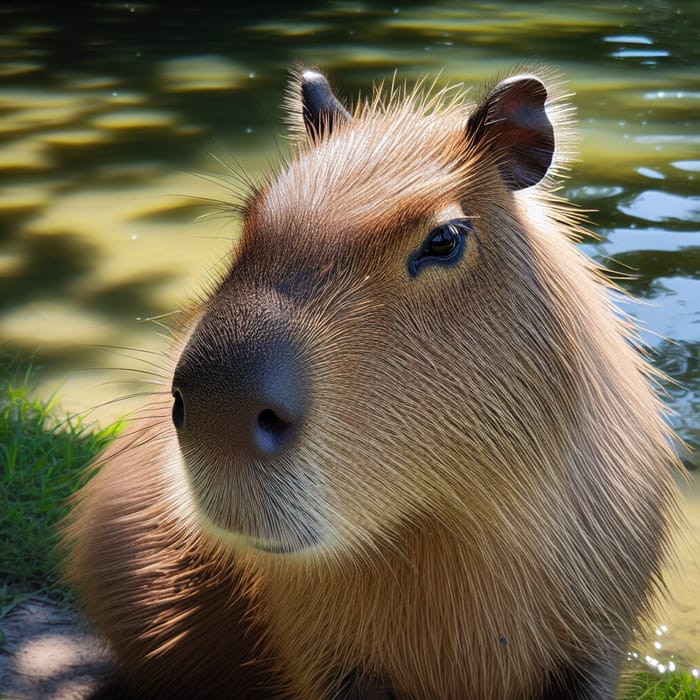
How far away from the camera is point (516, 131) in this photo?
189 cm

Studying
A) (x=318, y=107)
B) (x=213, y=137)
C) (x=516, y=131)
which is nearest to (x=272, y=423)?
(x=516, y=131)

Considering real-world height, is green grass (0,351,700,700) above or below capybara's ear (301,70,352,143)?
below

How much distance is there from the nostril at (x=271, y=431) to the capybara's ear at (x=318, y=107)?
2.56 feet

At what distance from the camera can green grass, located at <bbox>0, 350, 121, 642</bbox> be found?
2900mm

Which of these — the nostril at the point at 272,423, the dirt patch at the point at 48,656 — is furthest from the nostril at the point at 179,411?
the dirt patch at the point at 48,656

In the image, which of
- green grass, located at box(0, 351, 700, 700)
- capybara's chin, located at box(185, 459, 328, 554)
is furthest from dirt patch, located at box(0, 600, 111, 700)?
capybara's chin, located at box(185, 459, 328, 554)

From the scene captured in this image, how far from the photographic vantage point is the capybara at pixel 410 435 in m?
1.54

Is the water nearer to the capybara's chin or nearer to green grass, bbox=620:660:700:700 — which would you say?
green grass, bbox=620:660:700:700

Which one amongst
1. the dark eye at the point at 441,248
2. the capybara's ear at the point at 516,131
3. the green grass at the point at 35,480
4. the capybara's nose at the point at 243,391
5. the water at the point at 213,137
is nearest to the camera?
the capybara's nose at the point at 243,391

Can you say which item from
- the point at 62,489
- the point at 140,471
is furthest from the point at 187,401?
the point at 62,489

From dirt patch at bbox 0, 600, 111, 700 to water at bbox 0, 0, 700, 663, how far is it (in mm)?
821

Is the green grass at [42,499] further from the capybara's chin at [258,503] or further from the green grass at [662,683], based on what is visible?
the capybara's chin at [258,503]

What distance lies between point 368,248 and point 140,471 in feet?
3.33

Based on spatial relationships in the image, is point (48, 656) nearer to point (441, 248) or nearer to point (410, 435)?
point (410, 435)
